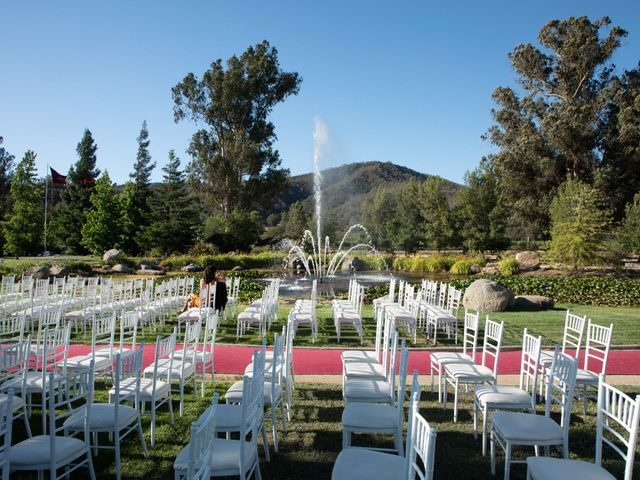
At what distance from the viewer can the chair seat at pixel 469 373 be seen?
17.2 ft

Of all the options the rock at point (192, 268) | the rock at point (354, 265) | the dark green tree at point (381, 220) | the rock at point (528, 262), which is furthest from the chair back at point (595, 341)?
the dark green tree at point (381, 220)

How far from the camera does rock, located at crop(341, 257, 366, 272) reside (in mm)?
32850

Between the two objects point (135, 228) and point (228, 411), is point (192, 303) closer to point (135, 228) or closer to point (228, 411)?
point (228, 411)

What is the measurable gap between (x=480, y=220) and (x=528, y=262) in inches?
476

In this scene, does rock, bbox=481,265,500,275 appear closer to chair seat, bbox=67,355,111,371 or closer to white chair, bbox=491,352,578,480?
white chair, bbox=491,352,578,480

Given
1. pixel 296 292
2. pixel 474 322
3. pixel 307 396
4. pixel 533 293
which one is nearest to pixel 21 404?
pixel 307 396

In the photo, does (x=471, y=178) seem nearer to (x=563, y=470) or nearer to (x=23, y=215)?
(x=23, y=215)

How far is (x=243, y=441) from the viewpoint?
10.7 feet

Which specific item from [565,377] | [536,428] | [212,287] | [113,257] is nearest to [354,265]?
[113,257]

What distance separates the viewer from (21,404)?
4.64 meters

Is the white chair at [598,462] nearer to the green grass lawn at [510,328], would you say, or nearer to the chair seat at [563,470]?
the chair seat at [563,470]

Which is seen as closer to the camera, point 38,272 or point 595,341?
point 595,341

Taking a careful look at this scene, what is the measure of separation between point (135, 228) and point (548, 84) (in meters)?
32.7

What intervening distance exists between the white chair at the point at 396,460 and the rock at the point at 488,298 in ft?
35.8
